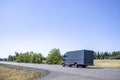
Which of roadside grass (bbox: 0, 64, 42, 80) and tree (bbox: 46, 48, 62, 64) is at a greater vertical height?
tree (bbox: 46, 48, 62, 64)

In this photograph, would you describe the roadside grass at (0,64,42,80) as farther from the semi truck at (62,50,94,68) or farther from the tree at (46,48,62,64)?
the tree at (46,48,62,64)

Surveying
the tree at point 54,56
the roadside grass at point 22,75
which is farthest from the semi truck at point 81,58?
the tree at point 54,56

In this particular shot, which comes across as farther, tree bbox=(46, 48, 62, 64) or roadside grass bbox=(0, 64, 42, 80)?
tree bbox=(46, 48, 62, 64)

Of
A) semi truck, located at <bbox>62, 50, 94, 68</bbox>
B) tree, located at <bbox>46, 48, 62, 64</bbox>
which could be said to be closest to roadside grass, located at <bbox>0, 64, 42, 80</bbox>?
semi truck, located at <bbox>62, 50, 94, 68</bbox>

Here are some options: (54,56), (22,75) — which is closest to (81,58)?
(22,75)

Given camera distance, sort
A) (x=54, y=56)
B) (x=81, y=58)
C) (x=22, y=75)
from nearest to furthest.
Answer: (x=22, y=75), (x=81, y=58), (x=54, y=56)

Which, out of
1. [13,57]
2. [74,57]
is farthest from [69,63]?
[13,57]

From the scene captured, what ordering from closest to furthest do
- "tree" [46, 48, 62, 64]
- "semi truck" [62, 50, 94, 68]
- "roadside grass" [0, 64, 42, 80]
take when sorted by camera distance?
"roadside grass" [0, 64, 42, 80] → "semi truck" [62, 50, 94, 68] → "tree" [46, 48, 62, 64]

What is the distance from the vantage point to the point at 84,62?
144ft

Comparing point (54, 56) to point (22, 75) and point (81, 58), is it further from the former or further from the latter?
point (22, 75)

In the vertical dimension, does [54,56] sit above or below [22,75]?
above

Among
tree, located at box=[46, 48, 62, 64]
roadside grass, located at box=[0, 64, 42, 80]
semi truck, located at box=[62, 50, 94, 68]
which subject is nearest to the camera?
roadside grass, located at box=[0, 64, 42, 80]

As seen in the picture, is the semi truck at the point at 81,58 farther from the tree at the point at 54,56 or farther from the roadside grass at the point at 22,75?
the tree at the point at 54,56

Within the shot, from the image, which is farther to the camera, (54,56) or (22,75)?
(54,56)
